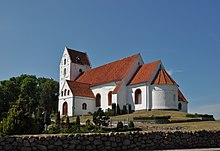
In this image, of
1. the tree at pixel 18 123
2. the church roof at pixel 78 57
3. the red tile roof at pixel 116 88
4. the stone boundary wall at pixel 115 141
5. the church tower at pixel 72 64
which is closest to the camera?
the stone boundary wall at pixel 115 141

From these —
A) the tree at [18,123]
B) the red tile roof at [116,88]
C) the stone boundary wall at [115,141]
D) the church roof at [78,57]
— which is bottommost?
the stone boundary wall at [115,141]

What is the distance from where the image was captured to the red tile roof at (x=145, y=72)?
1629 inches

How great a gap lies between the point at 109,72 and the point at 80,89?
5849 millimetres

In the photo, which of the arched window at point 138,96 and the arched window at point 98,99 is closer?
the arched window at point 138,96

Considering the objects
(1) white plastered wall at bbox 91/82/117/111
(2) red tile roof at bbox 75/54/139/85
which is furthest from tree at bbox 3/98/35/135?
(1) white plastered wall at bbox 91/82/117/111

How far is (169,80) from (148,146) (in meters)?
29.0

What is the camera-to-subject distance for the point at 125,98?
43875 millimetres

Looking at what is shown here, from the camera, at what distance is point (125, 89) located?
44031 mm

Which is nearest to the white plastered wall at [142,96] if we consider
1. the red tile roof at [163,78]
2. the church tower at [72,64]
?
the red tile roof at [163,78]

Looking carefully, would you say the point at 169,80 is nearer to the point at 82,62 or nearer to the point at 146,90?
the point at 146,90

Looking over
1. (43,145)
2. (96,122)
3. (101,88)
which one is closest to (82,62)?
(101,88)

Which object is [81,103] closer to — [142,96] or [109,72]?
[109,72]

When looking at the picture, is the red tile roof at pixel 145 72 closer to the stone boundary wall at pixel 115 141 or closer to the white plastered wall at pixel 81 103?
the white plastered wall at pixel 81 103

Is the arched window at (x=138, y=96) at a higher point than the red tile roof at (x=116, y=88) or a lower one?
lower
